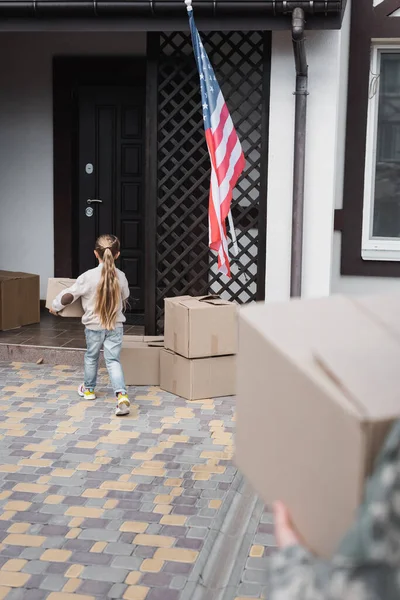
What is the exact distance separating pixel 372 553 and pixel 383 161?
7.36 meters

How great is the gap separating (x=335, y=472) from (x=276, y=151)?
6.05m

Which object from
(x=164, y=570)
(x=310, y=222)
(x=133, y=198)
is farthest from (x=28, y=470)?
(x=133, y=198)

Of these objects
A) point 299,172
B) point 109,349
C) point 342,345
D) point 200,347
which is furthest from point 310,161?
point 342,345

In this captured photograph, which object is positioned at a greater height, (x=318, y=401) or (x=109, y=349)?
(x=318, y=401)

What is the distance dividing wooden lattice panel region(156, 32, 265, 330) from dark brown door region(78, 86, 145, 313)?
150 cm

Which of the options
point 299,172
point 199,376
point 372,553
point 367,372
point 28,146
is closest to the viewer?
point 372,553

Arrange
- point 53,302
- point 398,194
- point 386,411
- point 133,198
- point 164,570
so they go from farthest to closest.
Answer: point 133,198, point 398,194, point 53,302, point 164,570, point 386,411

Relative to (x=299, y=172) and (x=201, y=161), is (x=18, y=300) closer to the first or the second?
(x=201, y=161)

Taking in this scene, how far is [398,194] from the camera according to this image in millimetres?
8133

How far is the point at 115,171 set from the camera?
9250 millimetres

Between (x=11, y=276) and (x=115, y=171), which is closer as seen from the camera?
(x=11, y=276)

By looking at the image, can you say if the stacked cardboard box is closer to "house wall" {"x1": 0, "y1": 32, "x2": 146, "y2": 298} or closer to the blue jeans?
the blue jeans

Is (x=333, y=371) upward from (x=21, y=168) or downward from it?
downward

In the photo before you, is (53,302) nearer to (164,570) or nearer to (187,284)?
(187,284)
